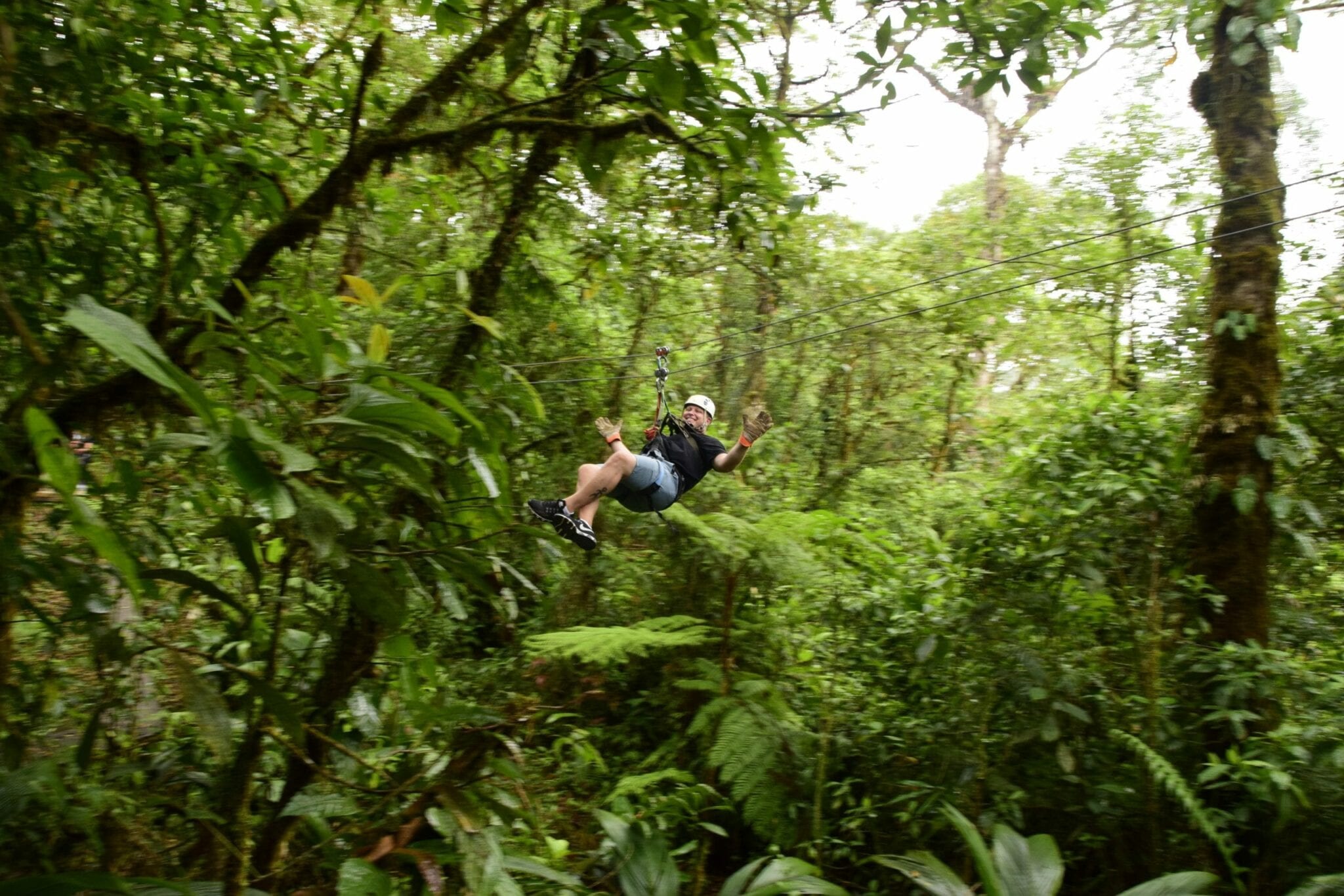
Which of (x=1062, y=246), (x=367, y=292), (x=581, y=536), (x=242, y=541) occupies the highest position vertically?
(x=1062, y=246)

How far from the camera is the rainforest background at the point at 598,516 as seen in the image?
181cm

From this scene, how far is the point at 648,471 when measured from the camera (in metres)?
4.38

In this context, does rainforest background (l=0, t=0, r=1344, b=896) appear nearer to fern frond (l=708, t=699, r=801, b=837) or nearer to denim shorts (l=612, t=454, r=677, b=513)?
fern frond (l=708, t=699, r=801, b=837)

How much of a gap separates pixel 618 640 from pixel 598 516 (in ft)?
5.12

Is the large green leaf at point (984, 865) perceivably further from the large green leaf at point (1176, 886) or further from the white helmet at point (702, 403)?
the white helmet at point (702, 403)

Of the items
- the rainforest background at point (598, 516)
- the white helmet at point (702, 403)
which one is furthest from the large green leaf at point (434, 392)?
the white helmet at point (702, 403)

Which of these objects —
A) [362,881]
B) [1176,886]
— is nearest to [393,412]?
[362,881]

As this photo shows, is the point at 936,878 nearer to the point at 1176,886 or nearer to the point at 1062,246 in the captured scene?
the point at 1176,886

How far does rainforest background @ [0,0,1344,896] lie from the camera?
1.81 m

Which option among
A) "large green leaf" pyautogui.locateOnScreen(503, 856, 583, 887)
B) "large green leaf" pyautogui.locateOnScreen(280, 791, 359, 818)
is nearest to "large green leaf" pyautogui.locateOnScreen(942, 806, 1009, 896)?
"large green leaf" pyautogui.locateOnScreen(503, 856, 583, 887)

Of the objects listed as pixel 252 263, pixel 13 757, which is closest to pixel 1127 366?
pixel 252 263

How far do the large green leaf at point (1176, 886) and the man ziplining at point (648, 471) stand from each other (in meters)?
2.50

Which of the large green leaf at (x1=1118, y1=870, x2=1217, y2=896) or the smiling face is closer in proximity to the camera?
the large green leaf at (x1=1118, y1=870, x2=1217, y2=896)

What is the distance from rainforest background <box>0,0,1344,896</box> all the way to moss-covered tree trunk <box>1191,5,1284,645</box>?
2 centimetres
